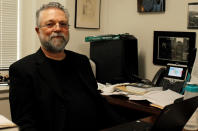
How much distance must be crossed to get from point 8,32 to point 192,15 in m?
1.80

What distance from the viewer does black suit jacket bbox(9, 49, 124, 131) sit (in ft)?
4.44

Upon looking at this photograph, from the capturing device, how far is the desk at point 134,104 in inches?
69.7

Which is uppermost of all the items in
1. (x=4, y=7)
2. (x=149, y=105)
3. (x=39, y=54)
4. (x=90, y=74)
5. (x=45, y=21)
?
(x=4, y=7)

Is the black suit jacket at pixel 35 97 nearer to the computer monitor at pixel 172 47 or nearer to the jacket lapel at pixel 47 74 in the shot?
the jacket lapel at pixel 47 74

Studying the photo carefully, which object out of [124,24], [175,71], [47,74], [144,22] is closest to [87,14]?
[124,24]

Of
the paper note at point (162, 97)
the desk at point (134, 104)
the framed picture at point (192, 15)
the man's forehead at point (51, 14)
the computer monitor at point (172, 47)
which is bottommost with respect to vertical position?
the desk at point (134, 104)

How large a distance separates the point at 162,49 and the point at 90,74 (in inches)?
42.8

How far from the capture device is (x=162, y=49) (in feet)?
8.52

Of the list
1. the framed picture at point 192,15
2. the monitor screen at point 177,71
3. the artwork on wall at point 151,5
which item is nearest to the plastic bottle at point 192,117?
the monitor screen at point 177,71

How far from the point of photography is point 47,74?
4.85ft

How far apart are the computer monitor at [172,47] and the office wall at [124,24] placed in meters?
0.06

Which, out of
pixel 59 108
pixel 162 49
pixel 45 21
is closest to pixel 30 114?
pixel 59 108

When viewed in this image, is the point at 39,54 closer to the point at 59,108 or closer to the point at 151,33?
the point at 59,108

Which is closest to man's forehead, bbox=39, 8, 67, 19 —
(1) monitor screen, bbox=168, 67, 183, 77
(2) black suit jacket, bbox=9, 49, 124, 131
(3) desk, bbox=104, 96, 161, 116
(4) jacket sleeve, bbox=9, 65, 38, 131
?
(2) black suit jacket, bbox=9, 49, 124, 131
